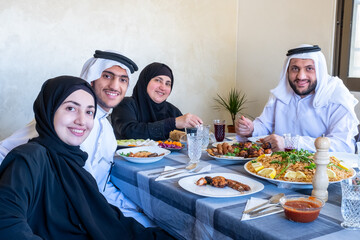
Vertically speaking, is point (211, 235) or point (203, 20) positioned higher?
point (203, 20)

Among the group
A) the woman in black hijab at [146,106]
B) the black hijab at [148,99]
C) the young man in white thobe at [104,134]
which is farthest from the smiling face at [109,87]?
the black hijab at [148,99]

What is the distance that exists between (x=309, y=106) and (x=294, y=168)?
1279mm

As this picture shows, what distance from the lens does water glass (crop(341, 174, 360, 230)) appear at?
39.7 inches

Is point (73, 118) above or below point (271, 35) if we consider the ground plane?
below

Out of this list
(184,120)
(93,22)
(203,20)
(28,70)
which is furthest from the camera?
(203,20)

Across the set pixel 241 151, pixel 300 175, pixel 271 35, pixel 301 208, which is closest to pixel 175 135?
pixel 241 151

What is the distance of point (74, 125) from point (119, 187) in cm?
54

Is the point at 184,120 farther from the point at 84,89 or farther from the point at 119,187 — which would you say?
the point at 84,89

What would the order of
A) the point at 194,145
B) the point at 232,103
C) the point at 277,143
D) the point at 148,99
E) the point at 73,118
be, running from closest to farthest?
the point at 73,118
the point at 194,145
the point at 277,143
the point at 148,99
the point at 232,103

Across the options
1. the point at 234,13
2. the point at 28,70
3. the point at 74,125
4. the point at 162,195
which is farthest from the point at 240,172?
the point at 234,13

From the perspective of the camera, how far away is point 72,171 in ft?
4.75

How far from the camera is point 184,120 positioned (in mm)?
2436

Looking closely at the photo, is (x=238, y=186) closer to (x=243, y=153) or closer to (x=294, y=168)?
(x=294, y=168)

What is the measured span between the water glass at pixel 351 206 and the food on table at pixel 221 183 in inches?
14.1
